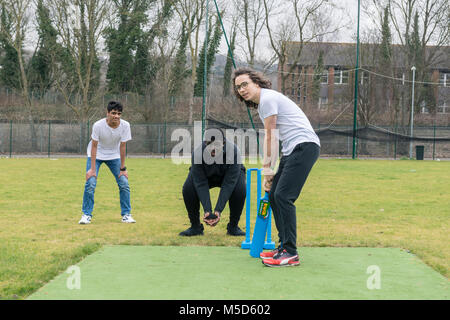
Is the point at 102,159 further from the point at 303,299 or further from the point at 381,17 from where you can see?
the point at 381,17

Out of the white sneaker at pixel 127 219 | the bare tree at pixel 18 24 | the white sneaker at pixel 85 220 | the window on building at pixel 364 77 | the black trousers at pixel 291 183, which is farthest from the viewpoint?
the window on building at pixel 364 77

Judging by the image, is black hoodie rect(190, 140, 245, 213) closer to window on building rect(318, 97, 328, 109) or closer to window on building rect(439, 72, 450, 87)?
window on building rect(318, 97, 328, 109)

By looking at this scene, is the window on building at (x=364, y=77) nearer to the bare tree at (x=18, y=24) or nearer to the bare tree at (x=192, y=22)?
the bare tree at (x=192, y=22)

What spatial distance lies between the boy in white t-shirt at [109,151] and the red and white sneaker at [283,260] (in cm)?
325

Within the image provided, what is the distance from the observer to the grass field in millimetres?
5171

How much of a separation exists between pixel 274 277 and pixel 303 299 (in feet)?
2.13

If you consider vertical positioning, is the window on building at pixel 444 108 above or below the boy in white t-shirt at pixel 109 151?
above

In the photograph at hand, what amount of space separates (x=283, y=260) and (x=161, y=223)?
122 inches

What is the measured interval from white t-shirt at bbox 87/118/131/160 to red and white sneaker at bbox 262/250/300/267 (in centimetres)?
334

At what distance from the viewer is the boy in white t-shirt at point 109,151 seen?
721 cm

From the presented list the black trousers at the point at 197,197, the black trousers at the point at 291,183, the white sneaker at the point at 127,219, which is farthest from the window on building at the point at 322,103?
the black trousers at the point at 291,183

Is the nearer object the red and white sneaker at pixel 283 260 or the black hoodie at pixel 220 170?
the red and white sneaker at pixel 283 260

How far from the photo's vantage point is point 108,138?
735cm

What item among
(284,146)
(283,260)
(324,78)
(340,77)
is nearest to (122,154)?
(284,146)
